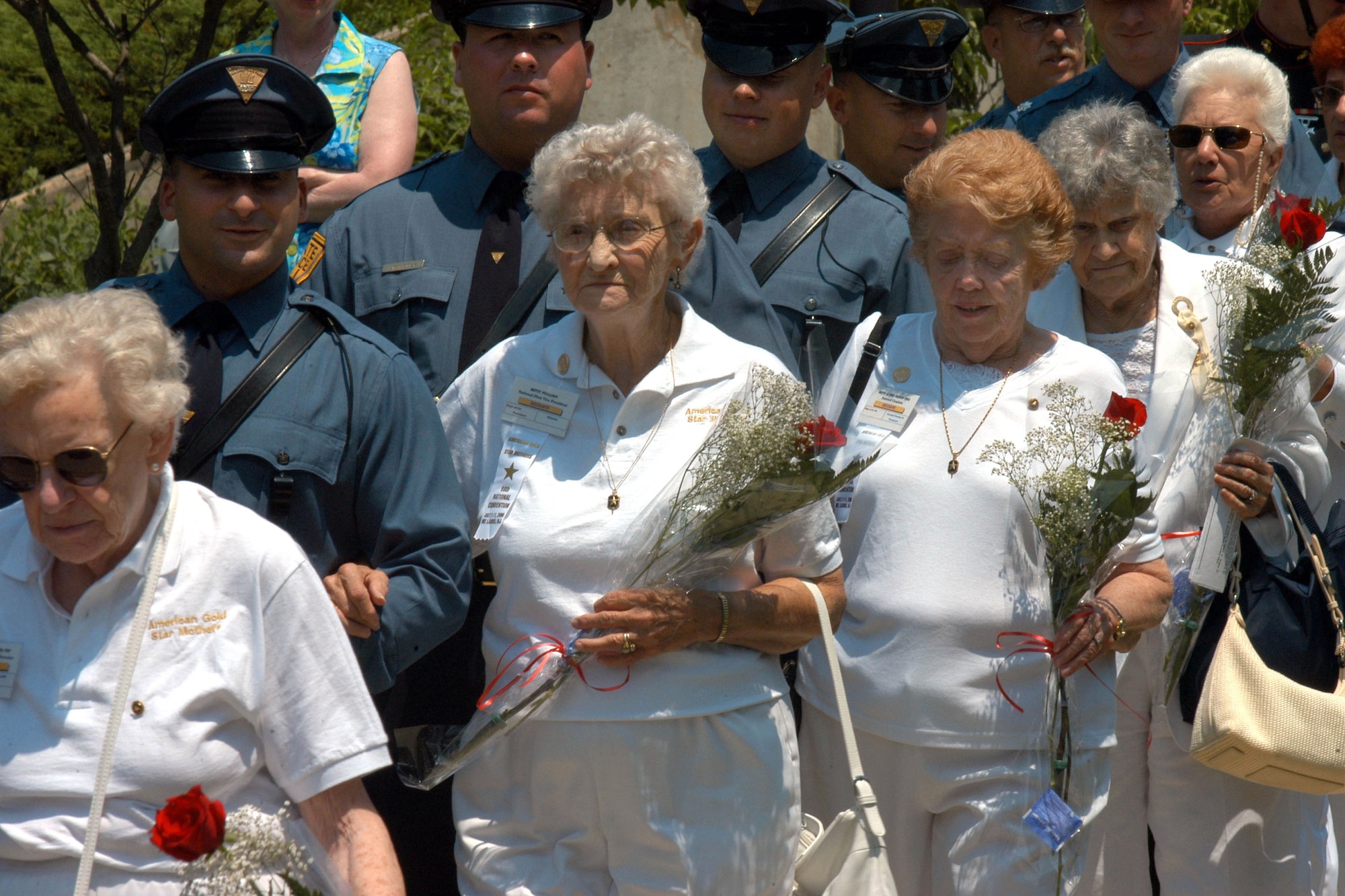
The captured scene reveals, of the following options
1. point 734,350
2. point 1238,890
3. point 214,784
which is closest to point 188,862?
point 214,784

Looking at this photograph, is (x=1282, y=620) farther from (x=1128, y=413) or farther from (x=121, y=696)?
(x=121, y=696)

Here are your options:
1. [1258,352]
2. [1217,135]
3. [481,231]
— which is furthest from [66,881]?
[1217,135]

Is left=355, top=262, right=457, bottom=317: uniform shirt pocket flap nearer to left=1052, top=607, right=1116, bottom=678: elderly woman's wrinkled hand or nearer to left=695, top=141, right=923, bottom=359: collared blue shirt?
left=695, top=141, right=923, bottom=359: collared blue shirt

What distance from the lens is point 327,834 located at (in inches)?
120

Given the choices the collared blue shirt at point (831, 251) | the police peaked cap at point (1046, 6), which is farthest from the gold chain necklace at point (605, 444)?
the police peaked cap at point (1046, 6)

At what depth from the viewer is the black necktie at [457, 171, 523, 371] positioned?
4.48m

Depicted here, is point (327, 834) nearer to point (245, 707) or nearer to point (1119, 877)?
point (245, 707)

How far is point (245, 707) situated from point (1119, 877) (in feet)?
7.87

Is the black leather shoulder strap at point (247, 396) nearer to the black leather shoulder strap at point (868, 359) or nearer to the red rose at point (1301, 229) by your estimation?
the black leather shoulder strap at point (868, 359)

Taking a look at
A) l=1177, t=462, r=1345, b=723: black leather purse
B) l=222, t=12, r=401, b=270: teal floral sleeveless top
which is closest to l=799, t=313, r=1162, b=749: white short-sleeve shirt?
l=1177, t=462, r=1345, b=723: black leather purse

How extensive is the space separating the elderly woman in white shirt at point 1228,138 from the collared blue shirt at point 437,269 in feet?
4.61

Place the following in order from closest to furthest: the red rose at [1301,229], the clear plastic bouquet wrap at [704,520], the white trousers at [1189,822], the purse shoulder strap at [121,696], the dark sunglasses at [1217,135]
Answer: the purse shoulder strap at [121,696] → the clear plastic bouquet wrap at [704,520] → the red rose at [1301,229] → the white trousers at [1189,822] → the dark sunglasses at [1217,135]

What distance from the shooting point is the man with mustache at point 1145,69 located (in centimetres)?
528

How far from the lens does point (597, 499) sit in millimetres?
3559
